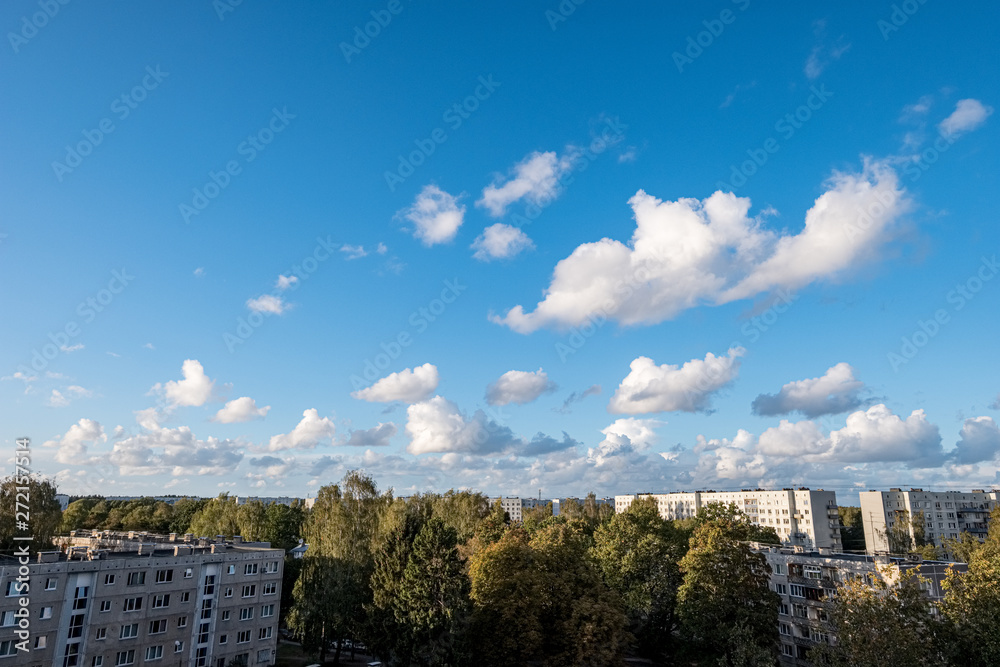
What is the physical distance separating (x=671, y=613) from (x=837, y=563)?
1998cm

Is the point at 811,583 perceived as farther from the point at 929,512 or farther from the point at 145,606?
the point at 929,512

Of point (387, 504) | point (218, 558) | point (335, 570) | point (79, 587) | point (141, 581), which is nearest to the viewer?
point (79, 587)

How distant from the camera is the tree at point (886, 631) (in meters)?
41.5

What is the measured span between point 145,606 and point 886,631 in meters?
60.7

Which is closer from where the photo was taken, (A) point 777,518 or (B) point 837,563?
(B) point 837,563

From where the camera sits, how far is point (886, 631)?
42469mm

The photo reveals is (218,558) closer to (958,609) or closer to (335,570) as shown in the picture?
(335,570)

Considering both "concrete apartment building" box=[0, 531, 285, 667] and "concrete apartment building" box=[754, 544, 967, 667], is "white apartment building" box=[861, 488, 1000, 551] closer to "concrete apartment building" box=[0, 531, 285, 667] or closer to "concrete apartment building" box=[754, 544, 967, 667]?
"concrete apartment building" box=[754, 544, 967, 667]

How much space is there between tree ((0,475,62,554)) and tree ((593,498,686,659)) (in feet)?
267

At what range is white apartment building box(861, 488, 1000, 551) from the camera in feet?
455

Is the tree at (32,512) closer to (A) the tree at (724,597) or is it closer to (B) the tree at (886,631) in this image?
(A) the tree at (724,597)

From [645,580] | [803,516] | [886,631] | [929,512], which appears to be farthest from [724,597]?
[803,516]

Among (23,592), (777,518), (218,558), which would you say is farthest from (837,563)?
(777,518)

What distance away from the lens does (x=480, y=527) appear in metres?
93.1
